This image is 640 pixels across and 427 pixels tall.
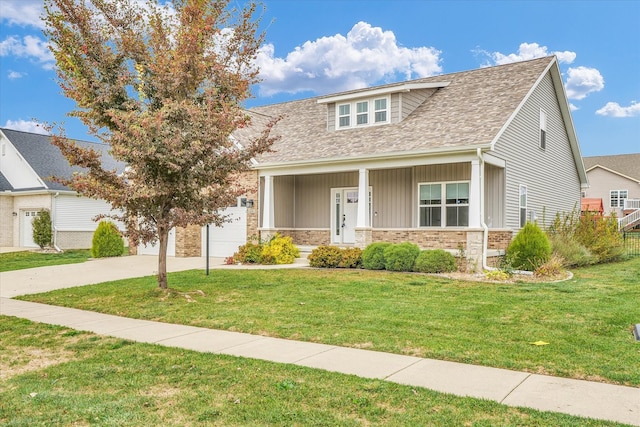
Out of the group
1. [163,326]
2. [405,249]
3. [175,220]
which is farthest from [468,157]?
[163,326]

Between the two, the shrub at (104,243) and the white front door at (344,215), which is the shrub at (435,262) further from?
the shrub at (104,243)

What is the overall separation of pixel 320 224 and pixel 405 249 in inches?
224

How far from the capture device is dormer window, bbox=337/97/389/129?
18266 mm

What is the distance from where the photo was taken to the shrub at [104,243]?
21094 mm

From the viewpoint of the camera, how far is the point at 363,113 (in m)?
18.7

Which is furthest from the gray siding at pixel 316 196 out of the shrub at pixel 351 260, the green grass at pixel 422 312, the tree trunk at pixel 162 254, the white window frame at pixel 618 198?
the white window frame at pixel 618 198

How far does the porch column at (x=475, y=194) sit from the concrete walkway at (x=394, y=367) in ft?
29.6

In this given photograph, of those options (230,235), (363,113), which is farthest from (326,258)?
(363,113)

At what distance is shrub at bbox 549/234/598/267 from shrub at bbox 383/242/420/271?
4383 millimetres

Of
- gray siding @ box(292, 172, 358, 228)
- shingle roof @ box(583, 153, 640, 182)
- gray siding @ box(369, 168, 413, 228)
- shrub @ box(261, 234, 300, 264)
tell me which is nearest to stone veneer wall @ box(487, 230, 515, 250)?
gray siding @ box(369, 168, 413, 228)

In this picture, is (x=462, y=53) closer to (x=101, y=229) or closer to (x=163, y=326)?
(x=101, y=229)

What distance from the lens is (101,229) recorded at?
2131 centimetres

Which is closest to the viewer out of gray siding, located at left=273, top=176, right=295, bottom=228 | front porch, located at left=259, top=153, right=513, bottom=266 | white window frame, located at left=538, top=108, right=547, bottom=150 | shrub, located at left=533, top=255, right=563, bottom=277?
shrub, located at left=533, top=255, right=563, bottom=277

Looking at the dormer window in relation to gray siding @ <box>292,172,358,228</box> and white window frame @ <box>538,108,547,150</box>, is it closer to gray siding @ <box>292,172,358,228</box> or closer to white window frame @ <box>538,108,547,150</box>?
gray siding @ <box>292,172,358,228</box>
